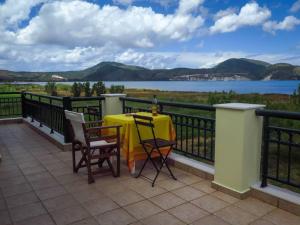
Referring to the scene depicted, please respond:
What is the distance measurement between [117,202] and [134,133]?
127 cm

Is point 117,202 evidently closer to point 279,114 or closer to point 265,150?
point 265,150

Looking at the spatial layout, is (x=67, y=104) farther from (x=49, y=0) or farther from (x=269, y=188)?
(x=269, y=188)

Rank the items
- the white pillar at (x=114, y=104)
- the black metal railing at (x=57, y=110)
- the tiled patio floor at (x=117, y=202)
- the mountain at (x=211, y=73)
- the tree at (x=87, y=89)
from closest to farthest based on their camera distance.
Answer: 1. the tiled patio floor at (x=117, y=202)
2. the black metal railing at (x=57, y=110)
3. the white pillar at (x=114, y=104)
4. the tree at (x=87, y=89)
5. the mountain at (x=211, y=73)

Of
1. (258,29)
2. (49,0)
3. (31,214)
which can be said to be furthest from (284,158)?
(258,29)

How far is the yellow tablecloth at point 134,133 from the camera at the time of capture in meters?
4.34

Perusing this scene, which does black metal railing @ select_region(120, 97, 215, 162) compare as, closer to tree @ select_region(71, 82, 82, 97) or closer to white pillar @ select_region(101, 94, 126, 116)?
white pillar @ select_region(101, 94, 126, 116)

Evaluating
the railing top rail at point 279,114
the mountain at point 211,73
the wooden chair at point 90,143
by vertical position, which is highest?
the mountain at point 211,73

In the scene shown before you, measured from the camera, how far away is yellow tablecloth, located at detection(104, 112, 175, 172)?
171 inches

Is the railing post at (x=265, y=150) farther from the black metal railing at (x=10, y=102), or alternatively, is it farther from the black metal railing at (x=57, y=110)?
the black metal railing at (x=10, y=102)

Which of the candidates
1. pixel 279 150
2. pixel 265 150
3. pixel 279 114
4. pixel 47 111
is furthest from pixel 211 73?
pixel 279 114

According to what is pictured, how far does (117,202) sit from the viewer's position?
3387 millimetres

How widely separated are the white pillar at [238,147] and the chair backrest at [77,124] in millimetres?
1824

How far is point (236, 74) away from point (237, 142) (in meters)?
98.6

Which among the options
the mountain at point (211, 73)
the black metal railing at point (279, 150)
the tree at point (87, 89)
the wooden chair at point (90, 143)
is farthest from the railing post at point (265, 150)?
the mountain at point (211, 73)
